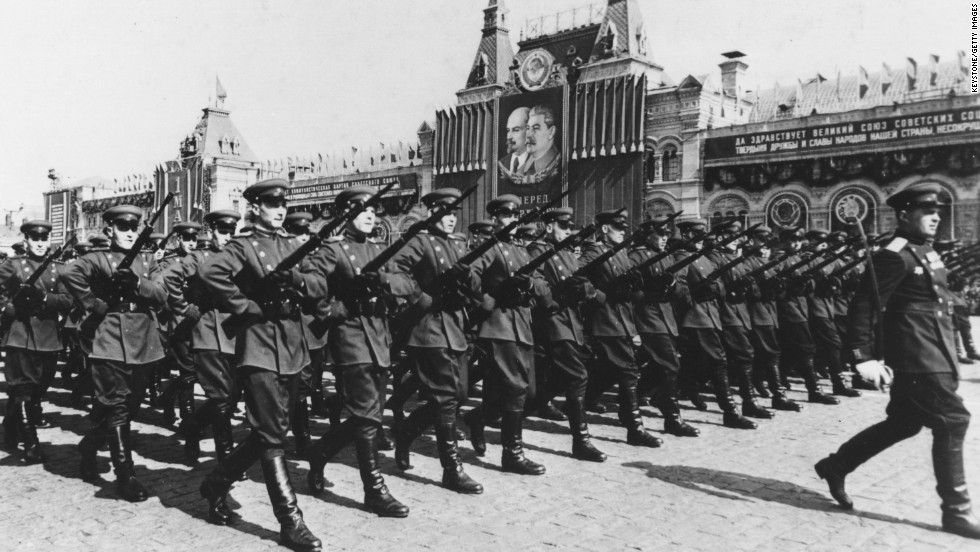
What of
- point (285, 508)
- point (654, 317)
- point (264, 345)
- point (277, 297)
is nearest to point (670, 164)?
point (654, 317)

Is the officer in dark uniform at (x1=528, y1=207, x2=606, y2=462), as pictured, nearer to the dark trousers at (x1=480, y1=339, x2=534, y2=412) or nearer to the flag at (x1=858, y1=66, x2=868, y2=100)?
the dark trousers at (x1=480, y1=339, x2=534, y2=412)

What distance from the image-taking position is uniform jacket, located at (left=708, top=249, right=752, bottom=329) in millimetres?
8109

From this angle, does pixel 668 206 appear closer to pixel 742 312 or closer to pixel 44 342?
pixel 742 312

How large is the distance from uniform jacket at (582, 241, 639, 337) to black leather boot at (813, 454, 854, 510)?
7.19ft

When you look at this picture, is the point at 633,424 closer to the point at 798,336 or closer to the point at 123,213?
the point at 798,336

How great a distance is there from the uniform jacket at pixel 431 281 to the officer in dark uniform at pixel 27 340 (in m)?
3.37

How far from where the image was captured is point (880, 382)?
4.60 metres

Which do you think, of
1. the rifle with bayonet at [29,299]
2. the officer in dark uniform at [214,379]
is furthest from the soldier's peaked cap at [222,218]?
the rifle with bayonet at [29,299]

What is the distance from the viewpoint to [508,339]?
6.01 metres

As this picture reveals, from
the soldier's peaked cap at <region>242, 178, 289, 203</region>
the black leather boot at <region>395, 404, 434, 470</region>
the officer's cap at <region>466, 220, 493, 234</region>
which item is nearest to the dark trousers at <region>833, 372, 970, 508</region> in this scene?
the black leather boot at <region>395, 404, 434, 470</region>

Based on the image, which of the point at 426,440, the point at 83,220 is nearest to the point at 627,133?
the point at 426,440

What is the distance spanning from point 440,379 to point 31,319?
3.90 metres

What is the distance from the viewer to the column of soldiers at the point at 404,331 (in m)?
4.62

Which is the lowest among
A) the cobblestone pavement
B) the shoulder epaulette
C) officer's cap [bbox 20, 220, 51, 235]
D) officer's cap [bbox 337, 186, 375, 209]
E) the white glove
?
the cobblestone pavement
